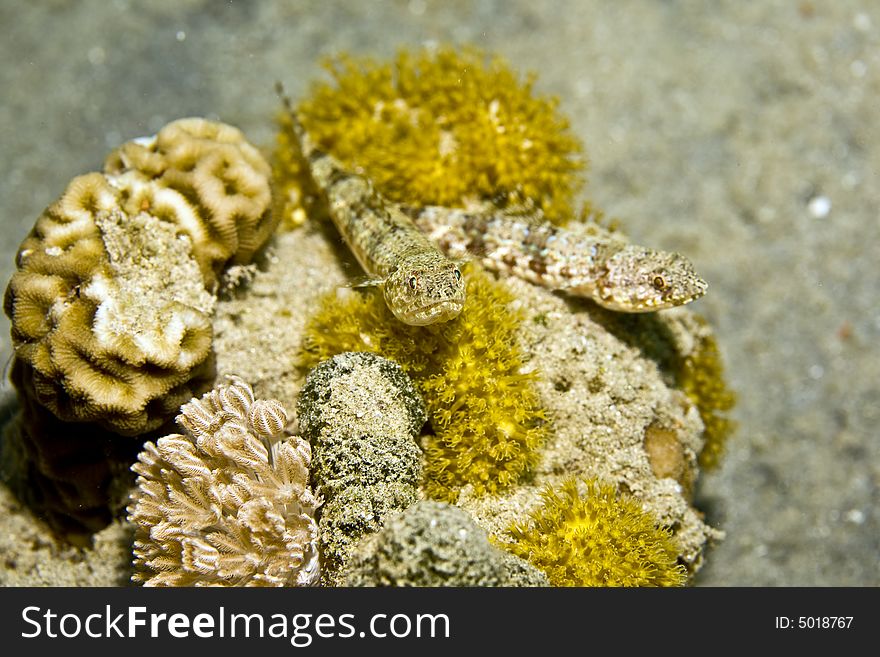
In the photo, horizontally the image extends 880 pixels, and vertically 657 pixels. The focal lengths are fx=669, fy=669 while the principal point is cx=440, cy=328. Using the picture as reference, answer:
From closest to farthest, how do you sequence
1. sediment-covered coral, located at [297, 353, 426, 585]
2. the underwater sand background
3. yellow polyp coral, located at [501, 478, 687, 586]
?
sediment-covered coral, located at [297, 353, 426, 585] < yellow polyp coral, located at [501, 478, 687, 586] < the underwater sand background

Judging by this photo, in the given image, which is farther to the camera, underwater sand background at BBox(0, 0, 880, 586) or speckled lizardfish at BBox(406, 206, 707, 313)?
underwater sand background at BBox(0, 0, 880, 586)

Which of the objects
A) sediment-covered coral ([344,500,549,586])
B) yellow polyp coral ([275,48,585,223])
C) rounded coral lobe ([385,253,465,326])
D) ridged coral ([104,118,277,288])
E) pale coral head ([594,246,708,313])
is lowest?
sediment-covered coral ([344,500,549,586])


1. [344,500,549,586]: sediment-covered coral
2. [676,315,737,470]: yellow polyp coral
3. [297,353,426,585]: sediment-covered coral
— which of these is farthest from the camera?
[676,315,737,470]: yellow polyp coral

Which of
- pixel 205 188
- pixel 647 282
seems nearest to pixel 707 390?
pixel 647 282

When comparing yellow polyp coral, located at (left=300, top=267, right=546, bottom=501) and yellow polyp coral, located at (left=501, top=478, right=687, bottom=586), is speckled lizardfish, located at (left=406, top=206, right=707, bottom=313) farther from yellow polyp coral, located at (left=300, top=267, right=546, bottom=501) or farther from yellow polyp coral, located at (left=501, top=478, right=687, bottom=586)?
yellow polyp coral, located at (left=501, top=478, right=687, bottom=586)

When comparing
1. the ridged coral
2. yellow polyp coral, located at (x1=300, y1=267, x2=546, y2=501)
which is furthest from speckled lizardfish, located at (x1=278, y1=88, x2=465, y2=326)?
the ridged coral
